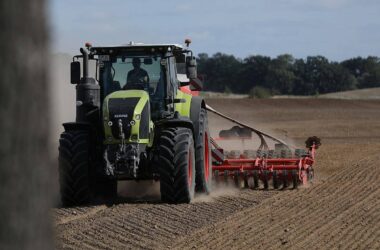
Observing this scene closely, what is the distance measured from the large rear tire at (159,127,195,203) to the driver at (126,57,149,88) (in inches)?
35.6

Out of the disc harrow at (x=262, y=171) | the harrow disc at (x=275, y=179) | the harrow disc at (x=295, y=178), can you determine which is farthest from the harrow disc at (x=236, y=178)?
the harrow disc at (x=295, y=178)

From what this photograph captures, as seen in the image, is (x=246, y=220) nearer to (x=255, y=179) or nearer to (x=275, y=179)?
(x=275, y=179)

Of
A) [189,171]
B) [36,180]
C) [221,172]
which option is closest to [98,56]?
[189,171]

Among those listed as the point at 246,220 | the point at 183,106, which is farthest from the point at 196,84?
the point at 246,220

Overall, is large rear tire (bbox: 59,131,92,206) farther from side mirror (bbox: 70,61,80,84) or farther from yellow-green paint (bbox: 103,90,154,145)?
side mirror (bbox: 70,61,80,84)

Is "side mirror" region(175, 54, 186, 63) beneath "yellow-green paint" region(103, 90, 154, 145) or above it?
above

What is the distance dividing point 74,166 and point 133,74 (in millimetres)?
1585

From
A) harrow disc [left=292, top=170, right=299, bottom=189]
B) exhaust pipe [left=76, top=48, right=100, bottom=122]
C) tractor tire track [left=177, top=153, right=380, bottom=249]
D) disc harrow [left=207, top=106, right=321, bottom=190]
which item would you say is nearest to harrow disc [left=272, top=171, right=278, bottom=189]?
disc harrow [left=207, top=106, right=321, bottom=190]

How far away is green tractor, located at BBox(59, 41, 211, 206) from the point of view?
10.0m

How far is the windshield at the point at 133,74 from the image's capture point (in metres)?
10.8

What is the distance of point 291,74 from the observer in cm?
8825

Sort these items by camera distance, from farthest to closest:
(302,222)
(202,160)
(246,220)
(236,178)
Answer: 1. (236,178)
2. (202,160)
3. (246,220)
4. (302,222)

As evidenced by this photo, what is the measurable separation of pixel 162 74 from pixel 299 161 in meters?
3.13

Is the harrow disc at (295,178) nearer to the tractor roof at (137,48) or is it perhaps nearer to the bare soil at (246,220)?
the bare soil at (246,220)
